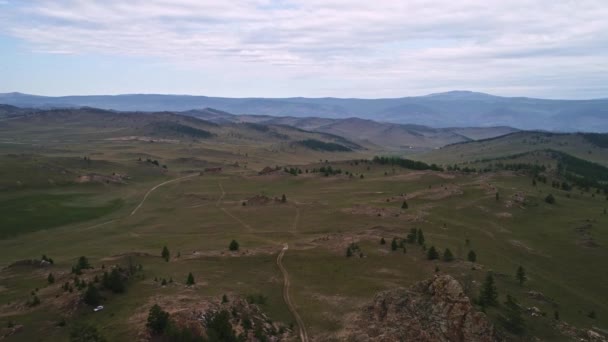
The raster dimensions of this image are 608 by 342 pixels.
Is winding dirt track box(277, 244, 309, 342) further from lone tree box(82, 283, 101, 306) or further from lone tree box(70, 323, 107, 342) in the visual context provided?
lone tree box(82, 283, 101, 306)

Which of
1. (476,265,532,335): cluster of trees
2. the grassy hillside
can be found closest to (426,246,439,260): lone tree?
the grassy hillside

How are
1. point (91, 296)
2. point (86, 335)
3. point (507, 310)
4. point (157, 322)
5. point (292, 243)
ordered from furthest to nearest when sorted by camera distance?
point (292, 243)
point (507, 310)
point (91, 296)
point (157, 322)
point (86, 335)

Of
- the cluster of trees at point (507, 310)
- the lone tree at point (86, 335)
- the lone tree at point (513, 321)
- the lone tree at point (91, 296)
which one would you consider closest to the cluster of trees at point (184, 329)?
the lone tree at point (86, 335)

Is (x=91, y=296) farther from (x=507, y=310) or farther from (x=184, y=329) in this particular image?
(x=507, y=310)

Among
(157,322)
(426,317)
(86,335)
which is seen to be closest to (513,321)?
(426,317)

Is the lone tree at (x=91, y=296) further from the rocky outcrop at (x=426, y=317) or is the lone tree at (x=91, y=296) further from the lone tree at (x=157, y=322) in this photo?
the rocky outcrop at (x=426, y=317)

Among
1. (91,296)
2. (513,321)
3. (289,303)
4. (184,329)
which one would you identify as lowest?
(289,303)

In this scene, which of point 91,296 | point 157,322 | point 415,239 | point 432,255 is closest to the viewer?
point 157,322

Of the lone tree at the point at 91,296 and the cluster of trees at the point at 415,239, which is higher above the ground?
the cluster of trees at the point at 415,239

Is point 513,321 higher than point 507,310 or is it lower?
higher
